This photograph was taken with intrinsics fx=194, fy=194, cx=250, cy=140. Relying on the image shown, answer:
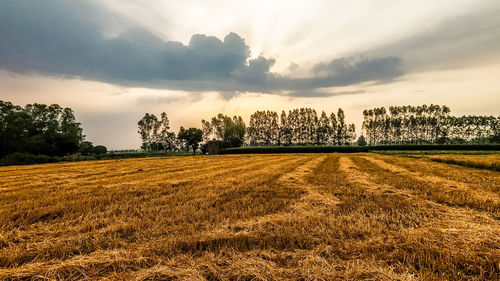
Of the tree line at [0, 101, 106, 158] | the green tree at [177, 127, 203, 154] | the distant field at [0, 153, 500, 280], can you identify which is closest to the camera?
the distant field at [0, 153, 500, 280]

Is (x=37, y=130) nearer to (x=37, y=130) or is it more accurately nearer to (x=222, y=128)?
(x=37, y=130)

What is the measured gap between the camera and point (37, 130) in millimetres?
56281

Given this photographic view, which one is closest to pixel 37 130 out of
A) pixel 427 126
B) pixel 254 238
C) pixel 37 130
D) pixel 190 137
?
pixel 37 130

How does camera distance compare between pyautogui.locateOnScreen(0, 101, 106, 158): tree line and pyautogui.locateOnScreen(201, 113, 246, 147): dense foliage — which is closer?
pyautogui.locateOnScreen(0, 101, 106, 158): tree line

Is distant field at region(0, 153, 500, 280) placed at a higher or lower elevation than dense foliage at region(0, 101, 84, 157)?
lower

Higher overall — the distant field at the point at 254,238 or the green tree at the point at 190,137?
the green tree at the point at 190,137

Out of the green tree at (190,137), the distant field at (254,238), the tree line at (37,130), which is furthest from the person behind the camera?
the green tree at (190,137)

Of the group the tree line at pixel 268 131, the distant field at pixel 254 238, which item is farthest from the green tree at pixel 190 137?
the distant field at pixel 254 238

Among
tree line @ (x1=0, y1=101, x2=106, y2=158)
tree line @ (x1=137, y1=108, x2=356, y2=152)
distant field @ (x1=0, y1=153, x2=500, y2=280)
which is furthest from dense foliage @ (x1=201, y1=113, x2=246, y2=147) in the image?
distant field @ (x1=0, y1=153, x2=500, y2=280)

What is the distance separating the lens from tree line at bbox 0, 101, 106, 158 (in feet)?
148

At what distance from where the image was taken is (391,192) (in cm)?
697

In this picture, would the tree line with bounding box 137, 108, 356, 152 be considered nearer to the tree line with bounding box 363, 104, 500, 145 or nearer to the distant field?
the tree line with bounding box 363, 104, 500, 145

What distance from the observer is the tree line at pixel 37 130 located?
45081mm

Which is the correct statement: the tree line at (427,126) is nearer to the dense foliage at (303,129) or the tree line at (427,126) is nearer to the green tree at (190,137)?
the dense foliage at (303,129)
